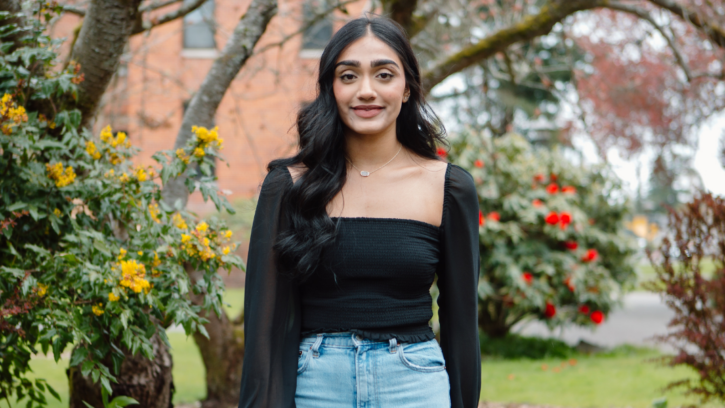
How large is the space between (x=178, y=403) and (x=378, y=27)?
4.14m

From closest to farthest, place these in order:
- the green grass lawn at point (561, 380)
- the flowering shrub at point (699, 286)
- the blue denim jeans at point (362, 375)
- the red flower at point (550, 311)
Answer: the blue denim jeans at point (362, 375), the flowering shrub at point (699, 286), the green grass lawn at point (561, 380), the red flower at point (550, 311)

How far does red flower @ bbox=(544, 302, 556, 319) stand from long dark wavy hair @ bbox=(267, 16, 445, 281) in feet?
16.9

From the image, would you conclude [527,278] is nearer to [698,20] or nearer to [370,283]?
[698,20]

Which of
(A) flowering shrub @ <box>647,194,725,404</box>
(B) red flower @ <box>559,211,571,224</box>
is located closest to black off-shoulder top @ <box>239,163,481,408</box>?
(A) flowering shrub @ <box>647,194,725,404</box>

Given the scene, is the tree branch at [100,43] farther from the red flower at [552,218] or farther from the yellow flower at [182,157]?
the red flower at [552,218]

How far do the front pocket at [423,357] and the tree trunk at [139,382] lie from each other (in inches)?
65.9

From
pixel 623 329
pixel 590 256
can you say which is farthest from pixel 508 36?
pixel 623 329

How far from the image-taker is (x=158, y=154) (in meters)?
2.61

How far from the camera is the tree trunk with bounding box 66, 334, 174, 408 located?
121 inches

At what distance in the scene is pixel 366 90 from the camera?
6.32ft

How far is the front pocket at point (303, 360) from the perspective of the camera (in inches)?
72.4

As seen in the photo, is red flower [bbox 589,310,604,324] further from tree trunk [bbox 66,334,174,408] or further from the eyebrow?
the eyebrow

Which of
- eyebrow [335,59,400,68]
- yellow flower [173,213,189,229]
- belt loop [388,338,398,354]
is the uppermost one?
eyebrow [335,59,400,68]

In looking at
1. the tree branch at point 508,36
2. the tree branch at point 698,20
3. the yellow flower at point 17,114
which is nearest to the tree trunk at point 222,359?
the yellow flower at point 17,114
